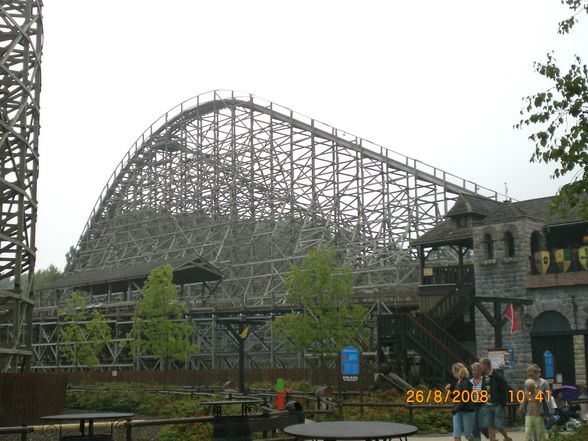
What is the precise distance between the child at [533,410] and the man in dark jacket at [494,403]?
15.6 inches

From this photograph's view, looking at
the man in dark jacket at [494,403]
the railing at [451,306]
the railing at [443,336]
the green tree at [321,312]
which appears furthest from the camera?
the green tree at [321,312]

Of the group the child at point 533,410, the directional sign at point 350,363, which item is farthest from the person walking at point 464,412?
the directional sign at point 350,363

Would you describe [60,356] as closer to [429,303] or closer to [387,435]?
[429,303]

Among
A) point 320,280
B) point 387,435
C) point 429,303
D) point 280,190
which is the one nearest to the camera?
point 387,435

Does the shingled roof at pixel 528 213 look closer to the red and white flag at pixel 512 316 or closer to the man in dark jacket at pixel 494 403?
the red and white flag at pixel 512 316

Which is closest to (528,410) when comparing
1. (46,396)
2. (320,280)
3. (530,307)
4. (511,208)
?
(46,396)

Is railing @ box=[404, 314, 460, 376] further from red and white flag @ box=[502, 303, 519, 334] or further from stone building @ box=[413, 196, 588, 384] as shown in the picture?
red and white flag @ box=[502, 303, 519, 334]

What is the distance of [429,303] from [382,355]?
3254mm

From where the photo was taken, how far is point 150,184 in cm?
5453

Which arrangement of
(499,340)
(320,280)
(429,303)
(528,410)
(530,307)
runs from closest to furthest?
(528,410)
(499,340)
(530,307)
(429,303)
(320,280)

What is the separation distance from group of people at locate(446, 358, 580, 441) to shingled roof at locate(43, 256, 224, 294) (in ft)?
96.6

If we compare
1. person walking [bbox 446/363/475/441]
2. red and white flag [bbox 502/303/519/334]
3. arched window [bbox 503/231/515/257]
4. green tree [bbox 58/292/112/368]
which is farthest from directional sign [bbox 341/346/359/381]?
green tree [bbox 58/292/112/368]

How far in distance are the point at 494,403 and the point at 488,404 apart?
90mm

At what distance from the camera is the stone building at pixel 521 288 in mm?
23188
